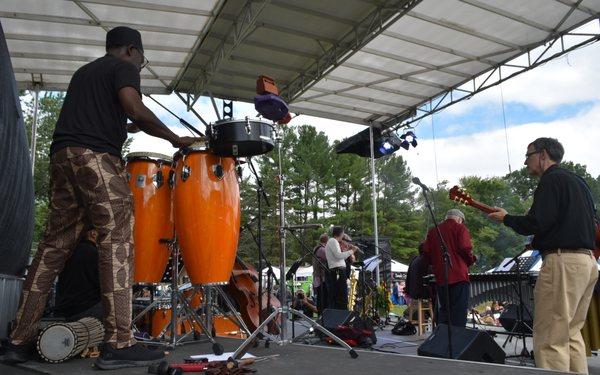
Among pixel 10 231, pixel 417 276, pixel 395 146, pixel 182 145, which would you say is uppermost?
pixel 395 146

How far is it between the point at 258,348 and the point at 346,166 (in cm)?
3620

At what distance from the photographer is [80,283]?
12.6 ft

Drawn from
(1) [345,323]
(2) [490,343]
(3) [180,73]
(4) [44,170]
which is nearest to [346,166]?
(4) [44,170]

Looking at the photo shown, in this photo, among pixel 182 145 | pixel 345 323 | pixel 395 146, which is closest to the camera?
pixel 182 145

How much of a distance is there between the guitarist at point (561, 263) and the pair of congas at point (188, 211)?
7.28ft

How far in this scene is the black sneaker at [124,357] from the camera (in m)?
2.43

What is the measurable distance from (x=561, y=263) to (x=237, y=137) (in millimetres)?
2574

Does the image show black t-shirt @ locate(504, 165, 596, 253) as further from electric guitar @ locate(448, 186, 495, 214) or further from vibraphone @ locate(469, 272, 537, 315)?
vibraphone @ locate(469, 272, 537, 315)

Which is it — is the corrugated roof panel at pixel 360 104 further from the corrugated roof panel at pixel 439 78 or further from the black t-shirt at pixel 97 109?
the black t-shirt at pixel 97 109

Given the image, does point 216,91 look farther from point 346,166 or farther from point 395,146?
point 346,166

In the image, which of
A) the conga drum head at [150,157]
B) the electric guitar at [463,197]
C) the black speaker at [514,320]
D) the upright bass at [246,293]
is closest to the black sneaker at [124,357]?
the conga drum head at [150,157]

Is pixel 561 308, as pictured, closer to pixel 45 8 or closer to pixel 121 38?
pixel 121 38

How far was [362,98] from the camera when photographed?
37.3 ft

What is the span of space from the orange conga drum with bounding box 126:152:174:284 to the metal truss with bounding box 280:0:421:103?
560cm
